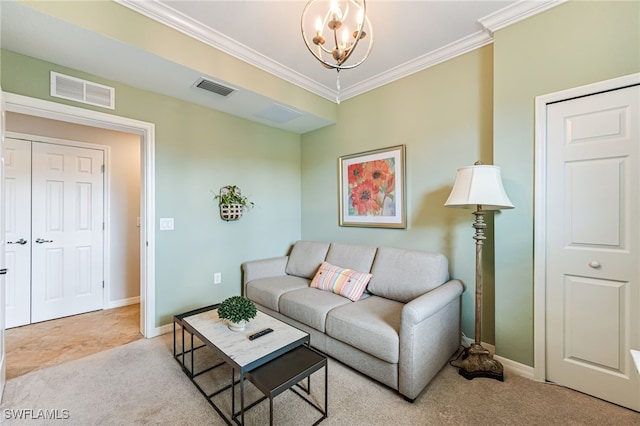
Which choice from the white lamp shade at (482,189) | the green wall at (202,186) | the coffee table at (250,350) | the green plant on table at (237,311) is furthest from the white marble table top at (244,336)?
the white lamp shade at (482,189)

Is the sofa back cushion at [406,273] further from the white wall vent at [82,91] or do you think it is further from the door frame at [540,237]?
the white wall vent at [82,91]

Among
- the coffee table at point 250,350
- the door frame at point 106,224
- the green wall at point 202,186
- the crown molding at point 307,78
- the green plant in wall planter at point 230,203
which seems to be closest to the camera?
the coffee table at point 250,350

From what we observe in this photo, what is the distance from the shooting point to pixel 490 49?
2.25 m

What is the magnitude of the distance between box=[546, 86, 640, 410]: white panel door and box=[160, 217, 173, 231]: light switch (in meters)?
3.21

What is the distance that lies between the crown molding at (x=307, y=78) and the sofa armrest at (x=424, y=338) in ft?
6.70

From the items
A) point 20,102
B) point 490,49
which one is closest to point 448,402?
point 490,49

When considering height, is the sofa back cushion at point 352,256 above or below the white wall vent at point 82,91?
below

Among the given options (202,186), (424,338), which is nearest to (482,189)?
(424,338)

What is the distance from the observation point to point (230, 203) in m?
3.07

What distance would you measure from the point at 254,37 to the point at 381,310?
8.14ft

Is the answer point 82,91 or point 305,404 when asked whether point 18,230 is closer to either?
point 82,91

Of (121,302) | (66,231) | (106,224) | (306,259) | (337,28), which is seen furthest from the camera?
(121,302)

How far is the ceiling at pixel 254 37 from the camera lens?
1854mm

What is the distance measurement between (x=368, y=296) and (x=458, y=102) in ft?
6.38
